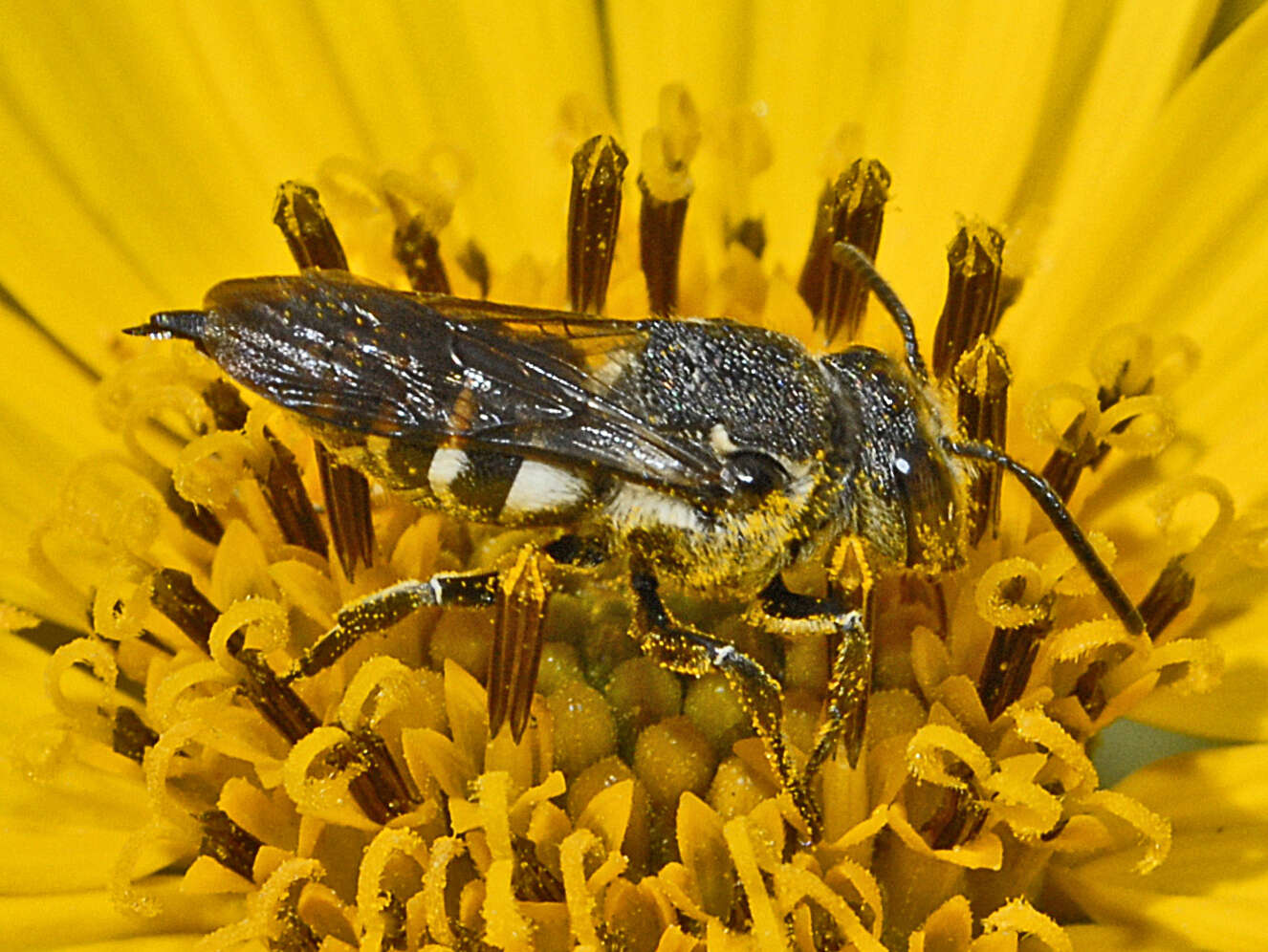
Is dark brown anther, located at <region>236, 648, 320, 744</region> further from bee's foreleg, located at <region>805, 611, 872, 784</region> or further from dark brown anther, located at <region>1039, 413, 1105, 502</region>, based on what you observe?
dark brown anther, located at <region>1039, 413, 1105, 502</region>

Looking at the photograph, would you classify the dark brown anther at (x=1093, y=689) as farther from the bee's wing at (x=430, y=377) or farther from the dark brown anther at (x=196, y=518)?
the dark brown anther at (x=196, y=518)

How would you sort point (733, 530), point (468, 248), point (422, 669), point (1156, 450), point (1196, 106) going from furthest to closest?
point (468, 248), point (1196, 106), point (1156, 450), point (422, 669), point (733, 530)

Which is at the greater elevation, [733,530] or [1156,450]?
[1156,450]

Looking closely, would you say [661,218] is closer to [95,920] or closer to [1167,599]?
[1167,599]

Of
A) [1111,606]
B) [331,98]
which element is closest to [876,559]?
[1111,606]

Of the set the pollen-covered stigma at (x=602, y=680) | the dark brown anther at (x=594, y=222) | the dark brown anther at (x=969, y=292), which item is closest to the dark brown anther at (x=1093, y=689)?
the pollen-covered stigma at (x=602, y=680)

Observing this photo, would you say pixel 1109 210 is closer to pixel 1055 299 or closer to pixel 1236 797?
pixel 1055 299
